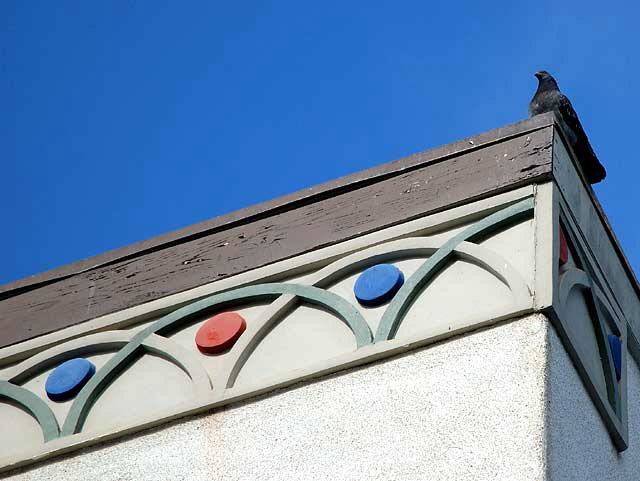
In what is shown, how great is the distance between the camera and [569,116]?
4.83m

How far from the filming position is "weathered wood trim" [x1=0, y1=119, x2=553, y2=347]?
4348 mm

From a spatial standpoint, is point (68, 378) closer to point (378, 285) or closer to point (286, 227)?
point (286, 227)

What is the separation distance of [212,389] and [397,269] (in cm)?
57

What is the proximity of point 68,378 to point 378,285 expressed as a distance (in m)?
0.93

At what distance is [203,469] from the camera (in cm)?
401

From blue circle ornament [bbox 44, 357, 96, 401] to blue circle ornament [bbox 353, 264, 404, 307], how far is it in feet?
2.65

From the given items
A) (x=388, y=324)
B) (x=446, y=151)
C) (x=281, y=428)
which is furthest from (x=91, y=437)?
(x=446, y=151)

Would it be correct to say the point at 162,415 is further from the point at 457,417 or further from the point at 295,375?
the point at 457,417

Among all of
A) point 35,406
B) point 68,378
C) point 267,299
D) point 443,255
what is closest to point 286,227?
point 267,299

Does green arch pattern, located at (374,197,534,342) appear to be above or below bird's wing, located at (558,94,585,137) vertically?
below

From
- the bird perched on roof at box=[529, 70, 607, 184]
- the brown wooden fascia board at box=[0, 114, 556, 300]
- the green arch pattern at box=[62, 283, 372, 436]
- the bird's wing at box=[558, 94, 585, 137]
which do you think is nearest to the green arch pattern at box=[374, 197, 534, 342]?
the green arch pattern at box=[62, 283, 372, 436]

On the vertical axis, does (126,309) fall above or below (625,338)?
above

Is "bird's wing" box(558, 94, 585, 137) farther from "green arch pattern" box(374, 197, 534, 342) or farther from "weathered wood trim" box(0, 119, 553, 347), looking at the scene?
"green arch pattern" box(374, 197, 534, 342)

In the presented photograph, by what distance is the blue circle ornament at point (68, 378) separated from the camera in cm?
449
